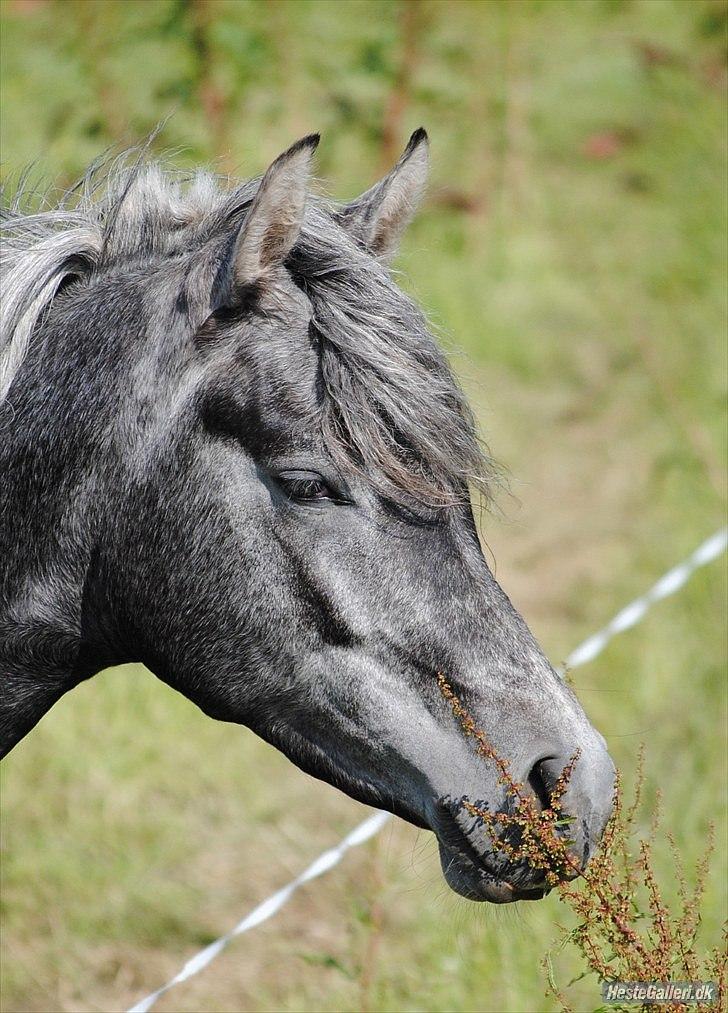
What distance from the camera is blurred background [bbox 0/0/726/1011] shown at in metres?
3.65

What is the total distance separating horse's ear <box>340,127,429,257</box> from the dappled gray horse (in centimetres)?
17

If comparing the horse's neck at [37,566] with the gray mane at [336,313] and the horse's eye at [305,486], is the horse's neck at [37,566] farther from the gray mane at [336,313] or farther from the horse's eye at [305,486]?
the horse's eye at [305,486]

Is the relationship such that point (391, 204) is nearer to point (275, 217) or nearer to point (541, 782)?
point (275, 217)

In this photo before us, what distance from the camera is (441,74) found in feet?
23.9

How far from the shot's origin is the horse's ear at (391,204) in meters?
2.45

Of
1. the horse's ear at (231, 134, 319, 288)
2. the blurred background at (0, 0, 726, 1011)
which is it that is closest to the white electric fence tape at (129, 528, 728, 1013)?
the blurred background at (0, 0, 726, 1011)

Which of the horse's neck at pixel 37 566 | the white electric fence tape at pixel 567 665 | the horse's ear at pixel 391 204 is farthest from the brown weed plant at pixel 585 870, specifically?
the white electric fence tape at pixel 567 665

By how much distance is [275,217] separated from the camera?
2.07 meters

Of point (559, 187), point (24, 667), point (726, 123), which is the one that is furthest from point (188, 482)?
point (726, 123)

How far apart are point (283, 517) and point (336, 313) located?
1.35 feet

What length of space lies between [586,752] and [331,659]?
1.65ft

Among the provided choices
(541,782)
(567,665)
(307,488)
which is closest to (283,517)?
(307,488)

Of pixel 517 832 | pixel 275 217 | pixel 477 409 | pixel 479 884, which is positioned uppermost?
pixel 275 217

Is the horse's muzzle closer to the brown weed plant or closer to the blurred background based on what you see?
the brown weed plant
